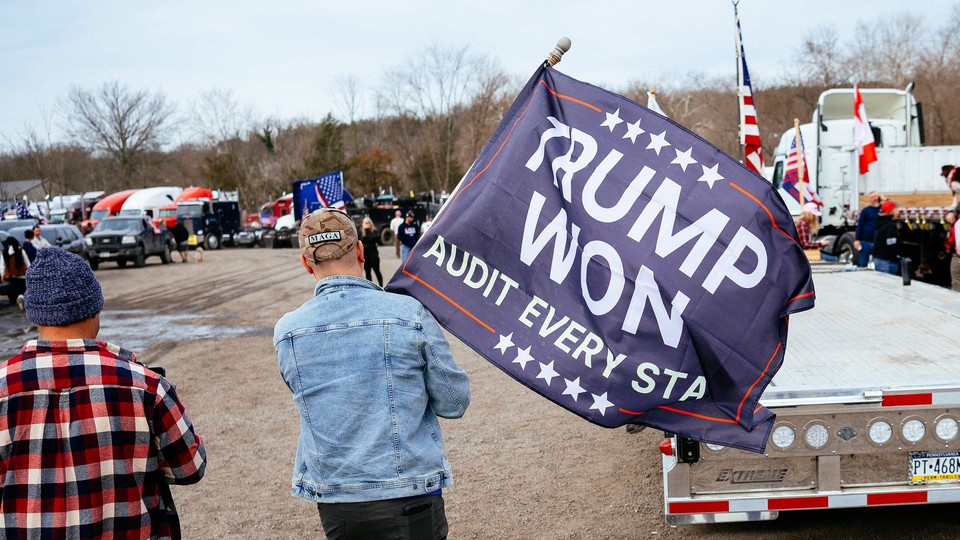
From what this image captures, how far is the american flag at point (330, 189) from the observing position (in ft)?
77.1

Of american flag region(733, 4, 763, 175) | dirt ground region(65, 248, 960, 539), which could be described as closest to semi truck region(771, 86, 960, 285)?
american flag region(733, 4, 763, 175)

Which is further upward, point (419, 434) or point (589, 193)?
point (589, 193)

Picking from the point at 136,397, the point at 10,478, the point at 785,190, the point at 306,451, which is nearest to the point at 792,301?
the point at 306,451

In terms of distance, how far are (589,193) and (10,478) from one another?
204 cm

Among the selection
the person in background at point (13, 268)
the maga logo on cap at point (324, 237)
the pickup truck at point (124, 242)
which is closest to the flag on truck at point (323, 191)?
the person in background at point (13, 268)

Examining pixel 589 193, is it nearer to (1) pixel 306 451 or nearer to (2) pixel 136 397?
(1) pixel 306 451

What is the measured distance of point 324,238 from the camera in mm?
2885

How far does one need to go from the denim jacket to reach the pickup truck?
29.1m

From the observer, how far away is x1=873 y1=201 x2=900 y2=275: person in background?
1185cm

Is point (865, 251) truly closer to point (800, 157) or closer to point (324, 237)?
point (800, 157)

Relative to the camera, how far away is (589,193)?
313cm

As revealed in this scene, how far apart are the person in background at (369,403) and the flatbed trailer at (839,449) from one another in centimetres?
183

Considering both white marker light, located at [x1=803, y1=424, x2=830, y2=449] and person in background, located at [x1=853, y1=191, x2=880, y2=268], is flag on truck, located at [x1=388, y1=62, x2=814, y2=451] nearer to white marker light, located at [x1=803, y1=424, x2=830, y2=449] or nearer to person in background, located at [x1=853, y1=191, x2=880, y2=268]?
white marker light, located at [x1=803, y1=424, x2=830, y2=449]

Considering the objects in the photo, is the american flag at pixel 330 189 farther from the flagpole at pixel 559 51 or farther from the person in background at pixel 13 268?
A: the flagpole at pixel 559 51
